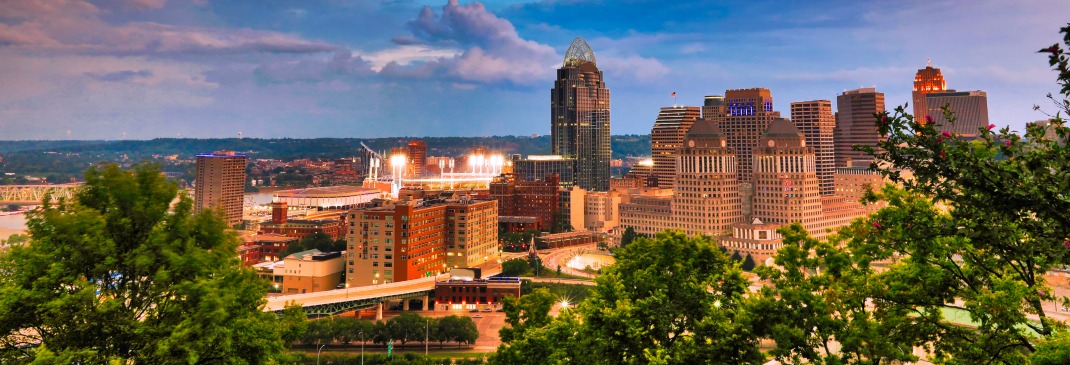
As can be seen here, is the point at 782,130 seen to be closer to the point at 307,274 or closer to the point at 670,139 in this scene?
the point at 670,139

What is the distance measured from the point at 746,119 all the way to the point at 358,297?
11984 centimetres

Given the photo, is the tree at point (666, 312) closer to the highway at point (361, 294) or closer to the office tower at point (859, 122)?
the highway at point (361, 294)

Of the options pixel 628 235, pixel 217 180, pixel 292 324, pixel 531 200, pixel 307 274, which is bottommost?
pixel 307 274

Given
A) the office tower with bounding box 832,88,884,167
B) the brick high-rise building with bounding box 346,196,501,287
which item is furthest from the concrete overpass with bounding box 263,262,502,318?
the office tower with bounding box 832,88,884,167

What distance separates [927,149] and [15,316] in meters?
18.0

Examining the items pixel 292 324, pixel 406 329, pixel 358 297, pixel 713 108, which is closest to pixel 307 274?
pixel 358 297

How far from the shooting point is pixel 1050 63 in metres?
11.0

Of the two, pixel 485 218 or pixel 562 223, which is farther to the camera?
pixel 562 223

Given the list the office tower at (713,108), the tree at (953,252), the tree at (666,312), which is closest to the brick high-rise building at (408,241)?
the tree at (666,312)

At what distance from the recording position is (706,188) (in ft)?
434

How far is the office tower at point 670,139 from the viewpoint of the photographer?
192250 mm

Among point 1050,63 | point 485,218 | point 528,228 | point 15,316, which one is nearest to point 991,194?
point 1050,63

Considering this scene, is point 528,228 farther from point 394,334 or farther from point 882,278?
point 882,278

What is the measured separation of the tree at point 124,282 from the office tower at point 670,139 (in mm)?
178876
